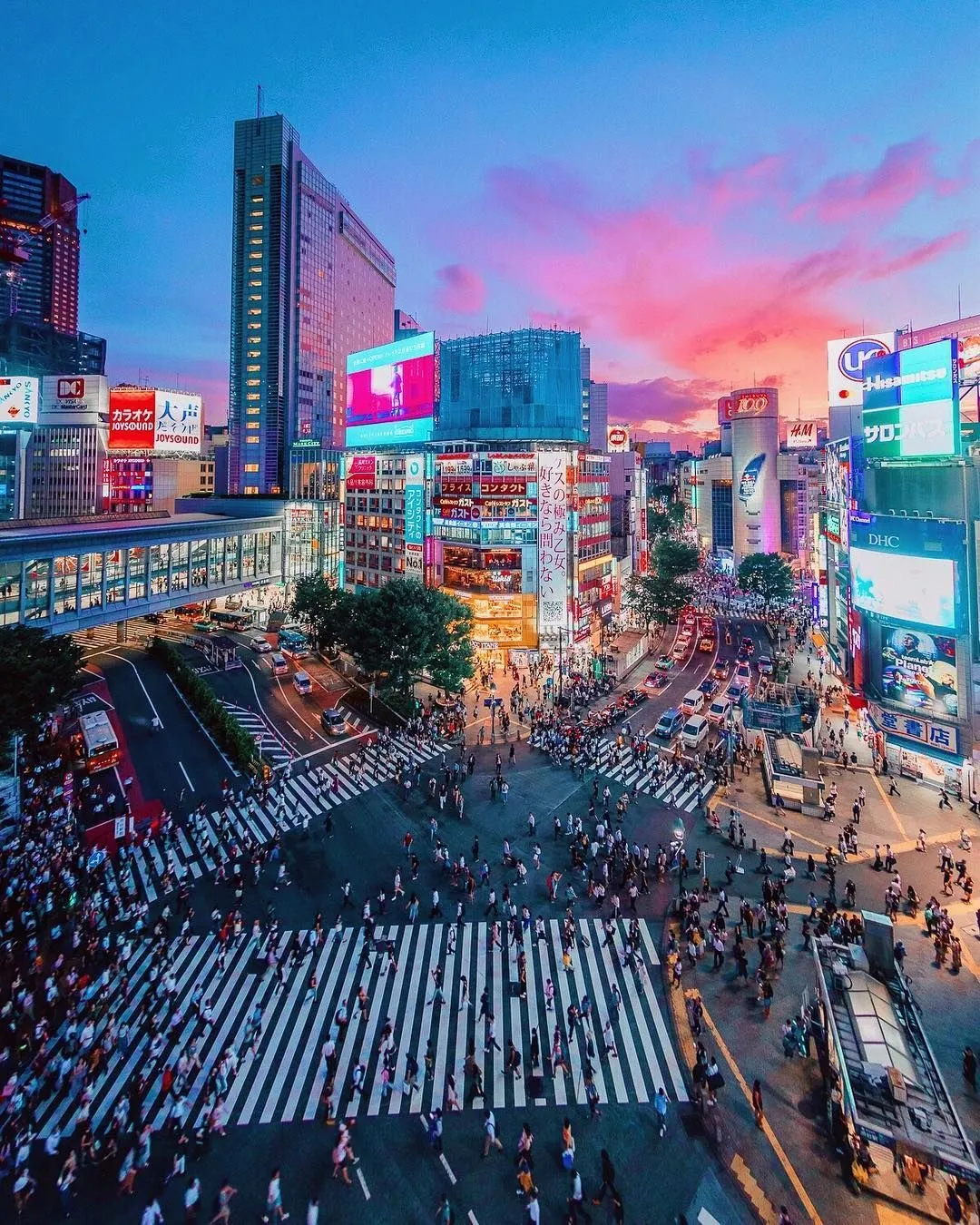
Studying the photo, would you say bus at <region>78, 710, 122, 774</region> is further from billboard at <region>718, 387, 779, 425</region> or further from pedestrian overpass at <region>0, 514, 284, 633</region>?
billboard at <region>718, 387, 779, 425</region>

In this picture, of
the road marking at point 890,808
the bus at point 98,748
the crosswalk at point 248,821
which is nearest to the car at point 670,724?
the road marking at point 890,808

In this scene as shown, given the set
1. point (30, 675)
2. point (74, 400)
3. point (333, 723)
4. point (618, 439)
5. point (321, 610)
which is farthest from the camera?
point (618, 439)

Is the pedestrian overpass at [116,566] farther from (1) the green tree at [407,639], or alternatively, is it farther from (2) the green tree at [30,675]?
(1) the green tree at [407,639]

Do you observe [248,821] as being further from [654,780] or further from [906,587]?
[906,587]

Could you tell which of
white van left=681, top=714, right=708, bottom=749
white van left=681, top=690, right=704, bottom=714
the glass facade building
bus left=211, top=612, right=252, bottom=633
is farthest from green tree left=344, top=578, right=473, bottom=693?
the glass facade building

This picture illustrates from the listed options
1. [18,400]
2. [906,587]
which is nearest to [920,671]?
[906,587]
